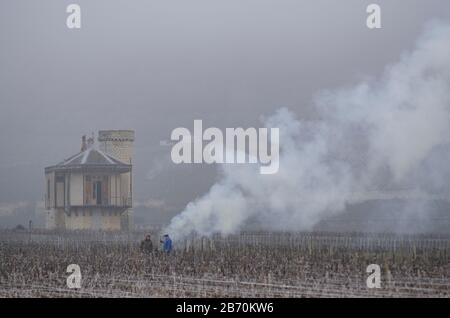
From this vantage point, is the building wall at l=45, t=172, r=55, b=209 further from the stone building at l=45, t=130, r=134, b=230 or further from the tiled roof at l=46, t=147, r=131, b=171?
the tiled roof at l=46, t=147, r=131, b=171

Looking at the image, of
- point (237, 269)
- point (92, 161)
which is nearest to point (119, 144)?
point (92, 161)

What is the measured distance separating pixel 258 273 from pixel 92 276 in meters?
5.47

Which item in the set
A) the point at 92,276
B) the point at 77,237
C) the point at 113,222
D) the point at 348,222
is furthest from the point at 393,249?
the point at 113,222

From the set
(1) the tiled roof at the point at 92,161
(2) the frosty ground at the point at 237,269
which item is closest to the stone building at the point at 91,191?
(1) the tiled roof at the point at 92,161

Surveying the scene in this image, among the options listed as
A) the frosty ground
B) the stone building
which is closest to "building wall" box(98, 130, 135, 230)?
the stone building

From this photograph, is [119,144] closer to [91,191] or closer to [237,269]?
[91,191]

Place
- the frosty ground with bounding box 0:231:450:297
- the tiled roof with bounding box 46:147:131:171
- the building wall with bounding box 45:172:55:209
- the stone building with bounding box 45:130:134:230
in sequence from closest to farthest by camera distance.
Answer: the frosty ground with bounding box 0:231:450:297 < the tiled roof with bounding box 46:147:131:171 < the stone building with bounding box 45:130:134:230 < the building wall with bounding box 45:172:55:209

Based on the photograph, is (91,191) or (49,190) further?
(49,190)

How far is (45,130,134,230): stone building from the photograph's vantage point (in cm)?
7344

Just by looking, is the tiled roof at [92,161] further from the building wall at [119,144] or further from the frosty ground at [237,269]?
the frosty ground at [237,269]

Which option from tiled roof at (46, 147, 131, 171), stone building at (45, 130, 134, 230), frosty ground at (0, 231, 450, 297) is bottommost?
frosty ground at (0, 231, 450, 297)

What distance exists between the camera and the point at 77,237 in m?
65.0

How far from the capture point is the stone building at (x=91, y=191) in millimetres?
73438

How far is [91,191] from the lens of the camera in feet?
242
